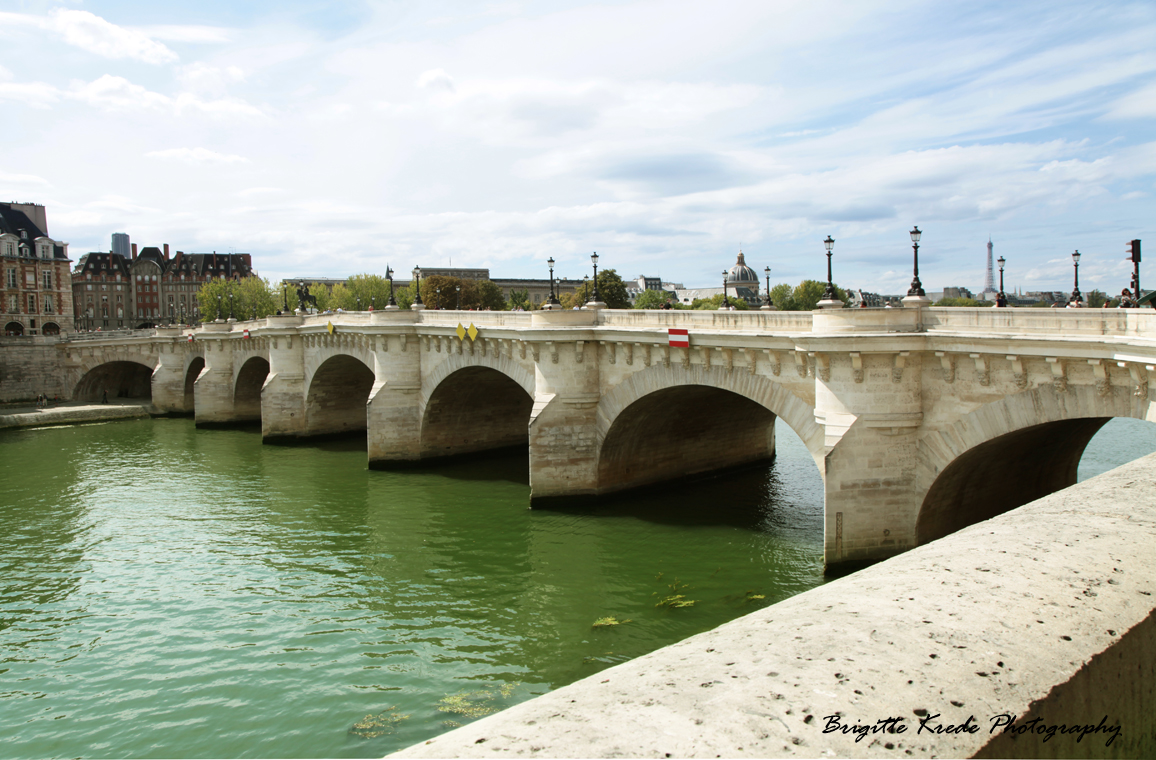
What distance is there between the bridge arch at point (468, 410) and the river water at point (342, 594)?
100 inches

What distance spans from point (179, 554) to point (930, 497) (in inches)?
778

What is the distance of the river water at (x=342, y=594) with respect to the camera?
13.4 meters

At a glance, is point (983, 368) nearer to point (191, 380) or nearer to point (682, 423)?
point (682, 423)

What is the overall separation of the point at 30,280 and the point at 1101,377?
88.0 metres

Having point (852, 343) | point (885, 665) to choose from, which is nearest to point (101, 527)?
point (852, 343)

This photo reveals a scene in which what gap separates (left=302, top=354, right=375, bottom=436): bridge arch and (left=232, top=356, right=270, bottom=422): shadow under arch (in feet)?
32.3

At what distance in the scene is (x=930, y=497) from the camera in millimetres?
17172

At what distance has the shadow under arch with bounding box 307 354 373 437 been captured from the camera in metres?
44.2

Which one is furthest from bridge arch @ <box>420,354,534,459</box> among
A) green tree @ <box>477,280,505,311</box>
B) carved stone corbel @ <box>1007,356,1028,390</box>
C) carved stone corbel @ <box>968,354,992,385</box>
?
green tree @ <box>477,280,505,311</box>

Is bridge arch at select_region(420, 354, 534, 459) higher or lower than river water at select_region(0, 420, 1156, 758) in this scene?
higher

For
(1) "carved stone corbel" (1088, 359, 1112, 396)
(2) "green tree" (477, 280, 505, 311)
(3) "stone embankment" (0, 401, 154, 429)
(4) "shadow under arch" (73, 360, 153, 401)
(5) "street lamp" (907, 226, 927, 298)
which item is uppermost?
(2) "green tree" (477, 280, 505, 311)

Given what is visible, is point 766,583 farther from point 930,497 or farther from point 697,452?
point 697,452

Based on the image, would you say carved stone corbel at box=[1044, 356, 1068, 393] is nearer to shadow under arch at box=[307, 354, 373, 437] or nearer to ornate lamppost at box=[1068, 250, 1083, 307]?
ornate lamppost at box=[1068, 250, 1083, 307]

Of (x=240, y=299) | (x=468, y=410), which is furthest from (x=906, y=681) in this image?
(x=240, y=299)
